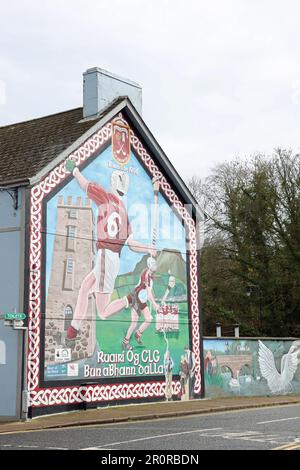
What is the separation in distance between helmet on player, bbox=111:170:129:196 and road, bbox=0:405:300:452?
310 inches

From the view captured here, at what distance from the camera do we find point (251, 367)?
2805 centimetres

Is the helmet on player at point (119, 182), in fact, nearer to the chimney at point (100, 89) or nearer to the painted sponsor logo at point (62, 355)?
the chimney at point (100, 89)

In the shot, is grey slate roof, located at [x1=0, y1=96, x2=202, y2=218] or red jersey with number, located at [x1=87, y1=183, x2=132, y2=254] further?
red jersey with number, located at [x1=87, y1=183, x2=132, y2=254]

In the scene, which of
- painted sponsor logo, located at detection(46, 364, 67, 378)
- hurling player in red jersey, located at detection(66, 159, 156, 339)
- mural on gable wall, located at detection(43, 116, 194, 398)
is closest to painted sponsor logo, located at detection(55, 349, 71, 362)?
mural on gable wall, located at detection(43, 116, 194, 398)

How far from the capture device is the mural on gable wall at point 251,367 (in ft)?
84.4

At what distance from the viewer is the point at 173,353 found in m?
23.7

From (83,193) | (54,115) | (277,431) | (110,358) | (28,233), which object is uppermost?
(54,115)

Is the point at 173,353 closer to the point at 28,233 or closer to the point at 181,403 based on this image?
the point at 181,403

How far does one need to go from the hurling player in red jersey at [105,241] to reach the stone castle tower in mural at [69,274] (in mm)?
223

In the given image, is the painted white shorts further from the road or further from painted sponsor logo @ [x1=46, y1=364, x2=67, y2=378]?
the road

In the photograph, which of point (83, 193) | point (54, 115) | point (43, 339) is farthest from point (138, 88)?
point (43, 339)

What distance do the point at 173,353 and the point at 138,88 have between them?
9656 mm

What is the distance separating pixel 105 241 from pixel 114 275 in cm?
112

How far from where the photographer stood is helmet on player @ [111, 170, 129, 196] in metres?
22.5
